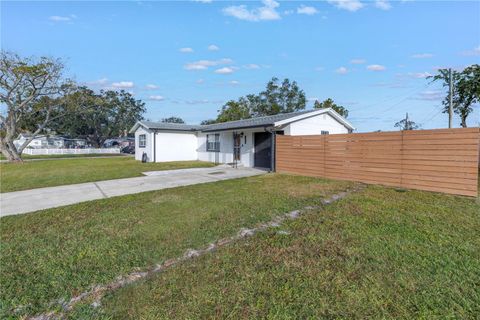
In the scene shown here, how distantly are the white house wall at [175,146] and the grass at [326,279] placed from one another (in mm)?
15755

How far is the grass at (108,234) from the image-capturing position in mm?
2750

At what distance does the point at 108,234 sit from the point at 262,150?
10.5 meters

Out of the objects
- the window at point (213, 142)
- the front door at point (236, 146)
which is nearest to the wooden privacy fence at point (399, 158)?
the front door at point (236, 146)

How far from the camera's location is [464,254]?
126 inches

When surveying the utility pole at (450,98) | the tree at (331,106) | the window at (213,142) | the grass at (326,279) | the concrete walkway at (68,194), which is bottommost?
the grass at (326,279)

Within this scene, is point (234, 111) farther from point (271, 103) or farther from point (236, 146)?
point (236, 146)

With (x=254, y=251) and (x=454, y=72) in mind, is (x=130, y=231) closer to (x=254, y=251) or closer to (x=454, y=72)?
(x=254, y=251)

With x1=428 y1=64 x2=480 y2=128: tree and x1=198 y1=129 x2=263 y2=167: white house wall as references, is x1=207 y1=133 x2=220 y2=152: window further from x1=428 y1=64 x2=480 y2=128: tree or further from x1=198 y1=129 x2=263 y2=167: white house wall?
x1=428 y1=64 x2=480 y2=128: tree

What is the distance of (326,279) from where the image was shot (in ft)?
8.91

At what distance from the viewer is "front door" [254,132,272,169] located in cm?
1334

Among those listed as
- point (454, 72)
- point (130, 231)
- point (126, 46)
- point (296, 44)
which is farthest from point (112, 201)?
point (454, 72)

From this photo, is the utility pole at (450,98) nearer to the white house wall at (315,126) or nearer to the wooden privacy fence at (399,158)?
the white house wall at (315,126)

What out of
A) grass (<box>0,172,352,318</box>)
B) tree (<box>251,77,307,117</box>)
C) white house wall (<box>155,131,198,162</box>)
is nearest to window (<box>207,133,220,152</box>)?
white house wall (<box>155,131,198,162</box>)

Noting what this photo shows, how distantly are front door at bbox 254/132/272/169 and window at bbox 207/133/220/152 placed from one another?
394cm
